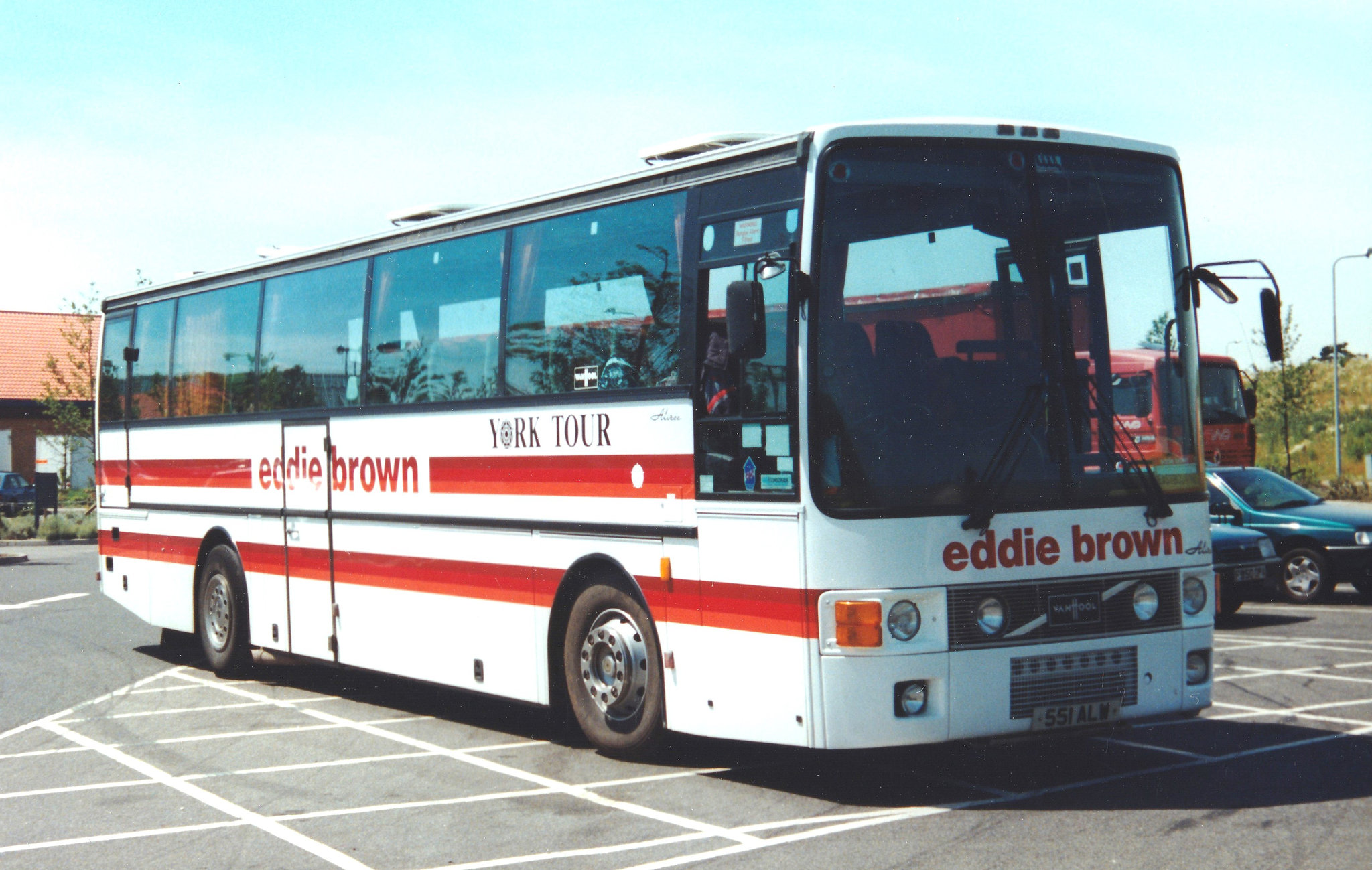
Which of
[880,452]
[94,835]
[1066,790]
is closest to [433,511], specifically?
[94,835]

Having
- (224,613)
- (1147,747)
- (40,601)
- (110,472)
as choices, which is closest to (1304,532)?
(1147,747)

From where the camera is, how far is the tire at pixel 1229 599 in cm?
1538

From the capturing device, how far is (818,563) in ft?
23.2

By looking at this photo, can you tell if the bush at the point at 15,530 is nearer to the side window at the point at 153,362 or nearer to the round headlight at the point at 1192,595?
the side window at the point at 153,362

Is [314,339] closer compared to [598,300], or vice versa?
[598,300]

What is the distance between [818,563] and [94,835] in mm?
3898

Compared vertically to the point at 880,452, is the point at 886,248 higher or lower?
higher

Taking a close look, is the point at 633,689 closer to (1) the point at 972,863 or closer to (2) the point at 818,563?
(2) the point at 818,563

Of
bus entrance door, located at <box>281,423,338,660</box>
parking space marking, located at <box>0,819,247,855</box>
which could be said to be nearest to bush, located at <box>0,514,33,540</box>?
bus entrance door, located at <box>281,423,338,660</box>

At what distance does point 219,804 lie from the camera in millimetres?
7906

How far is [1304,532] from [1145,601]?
34.5ft

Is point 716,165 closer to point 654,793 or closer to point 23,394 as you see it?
point 654,793

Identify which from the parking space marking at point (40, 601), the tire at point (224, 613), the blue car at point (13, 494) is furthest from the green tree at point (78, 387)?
the tire at point (224, 613)

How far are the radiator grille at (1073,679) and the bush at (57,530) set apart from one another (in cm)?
3658
